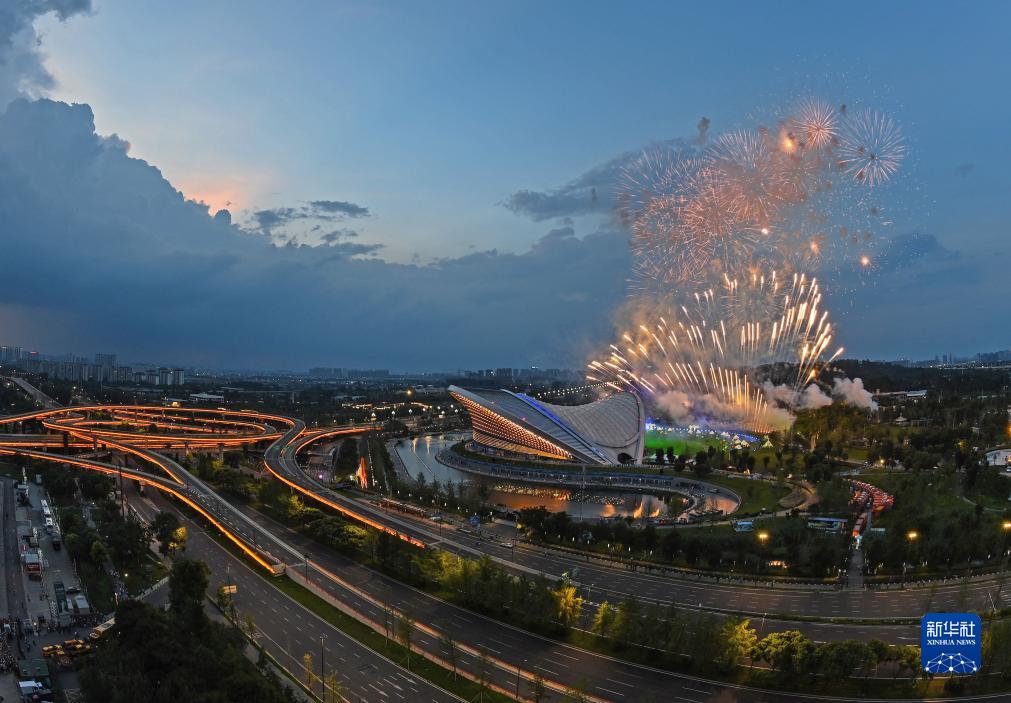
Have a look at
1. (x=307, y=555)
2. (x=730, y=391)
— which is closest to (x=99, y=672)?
(x=307, y=555)

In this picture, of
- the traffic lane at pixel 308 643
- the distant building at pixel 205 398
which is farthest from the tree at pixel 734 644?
the distant building at pixel 205 398

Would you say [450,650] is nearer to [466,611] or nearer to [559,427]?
[466,611]

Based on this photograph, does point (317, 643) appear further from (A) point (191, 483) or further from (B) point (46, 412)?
(B) point (46, 412)

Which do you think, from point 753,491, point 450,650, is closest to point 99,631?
point 450,650

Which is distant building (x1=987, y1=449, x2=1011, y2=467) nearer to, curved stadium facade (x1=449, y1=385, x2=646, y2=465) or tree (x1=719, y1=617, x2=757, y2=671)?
curved stadium facade (x1=449, y1=385, x2=646, y2=465)

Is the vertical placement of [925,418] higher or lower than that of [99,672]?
higher

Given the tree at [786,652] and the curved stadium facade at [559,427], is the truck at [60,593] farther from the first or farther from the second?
the curved stadium facade at [559,427]
